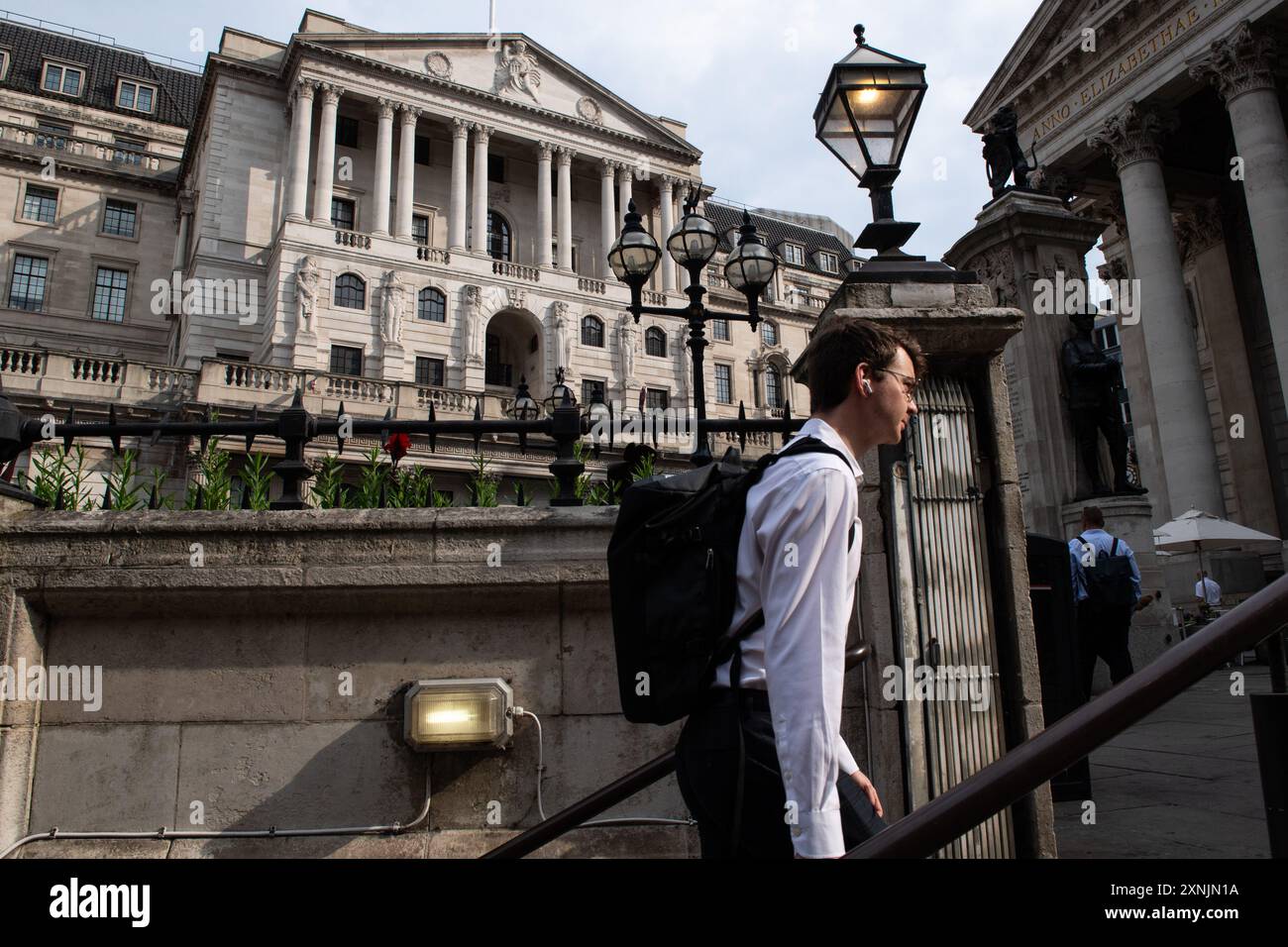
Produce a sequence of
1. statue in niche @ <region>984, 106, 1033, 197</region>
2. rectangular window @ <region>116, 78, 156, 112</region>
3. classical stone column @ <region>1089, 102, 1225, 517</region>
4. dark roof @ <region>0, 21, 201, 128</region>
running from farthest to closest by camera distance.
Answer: rectangular window @ <region>116, 78, 156, 112</region>, dark roof @ <region>0, 21, 201, 128</region>, classical stone column @ <region>1089, 102, 1225, 517</region>, statue in niche @ <region>984, 106, 1033, 197</region>

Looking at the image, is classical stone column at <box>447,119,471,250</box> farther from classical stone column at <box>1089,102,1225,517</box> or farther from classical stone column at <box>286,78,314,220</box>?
classical stone column at <box>1089,102,1225,517</box>

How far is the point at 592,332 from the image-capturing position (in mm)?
51281

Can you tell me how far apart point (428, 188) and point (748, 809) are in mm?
53986

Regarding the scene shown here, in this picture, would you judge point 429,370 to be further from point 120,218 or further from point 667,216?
point 120,218

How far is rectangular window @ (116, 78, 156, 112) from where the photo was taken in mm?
58031

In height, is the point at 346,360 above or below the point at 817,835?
above

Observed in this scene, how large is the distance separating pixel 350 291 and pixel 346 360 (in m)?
3.87

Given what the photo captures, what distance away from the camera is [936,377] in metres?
4.35

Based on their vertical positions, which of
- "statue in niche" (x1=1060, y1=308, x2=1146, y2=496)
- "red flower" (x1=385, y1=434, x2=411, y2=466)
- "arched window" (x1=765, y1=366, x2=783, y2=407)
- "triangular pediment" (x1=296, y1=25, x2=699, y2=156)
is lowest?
"red flower" (x1=385, y1=434, x2=411, y2=466)

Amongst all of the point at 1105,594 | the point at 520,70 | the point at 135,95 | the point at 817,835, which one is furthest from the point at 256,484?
the point at 135,95

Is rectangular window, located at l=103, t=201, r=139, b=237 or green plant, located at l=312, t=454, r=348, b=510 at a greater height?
rectangular window, located at l=103, t=201, r=139, b=237

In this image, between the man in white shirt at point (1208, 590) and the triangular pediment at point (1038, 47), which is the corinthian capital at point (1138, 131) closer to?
the triangular pediment at point (1038, 47)

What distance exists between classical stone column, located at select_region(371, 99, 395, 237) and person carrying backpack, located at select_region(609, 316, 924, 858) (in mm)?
47834

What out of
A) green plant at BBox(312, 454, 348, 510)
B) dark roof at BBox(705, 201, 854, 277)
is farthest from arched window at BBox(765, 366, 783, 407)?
green plant at BBox(312, 454, 348, 510)
